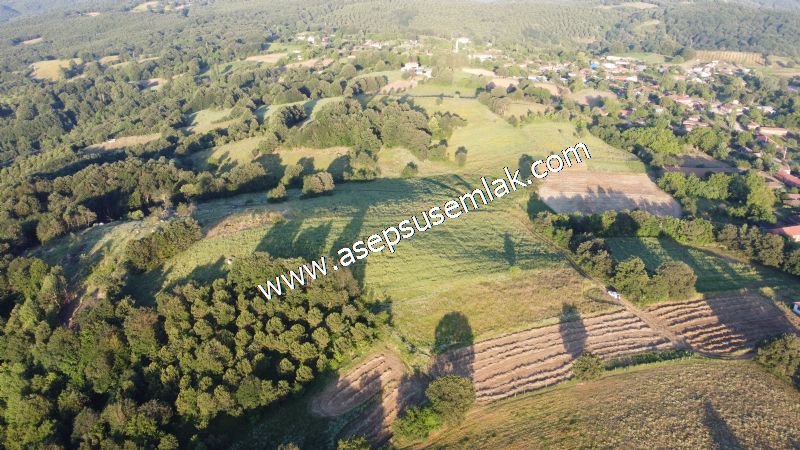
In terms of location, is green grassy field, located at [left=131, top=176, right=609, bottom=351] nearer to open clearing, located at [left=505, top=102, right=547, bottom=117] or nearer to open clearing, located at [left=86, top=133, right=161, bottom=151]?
open clearing, located at [left=505, top=102, right=547, bottom=117]

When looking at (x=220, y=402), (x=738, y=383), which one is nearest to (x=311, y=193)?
(x=220, y=402)

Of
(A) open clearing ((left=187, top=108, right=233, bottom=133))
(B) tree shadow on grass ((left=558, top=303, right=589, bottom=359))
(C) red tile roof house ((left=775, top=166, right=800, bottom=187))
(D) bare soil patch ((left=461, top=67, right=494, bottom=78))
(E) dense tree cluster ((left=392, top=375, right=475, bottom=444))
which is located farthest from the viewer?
(D) bare soil patch ((left=461, top=67, right=494, bottom=78))

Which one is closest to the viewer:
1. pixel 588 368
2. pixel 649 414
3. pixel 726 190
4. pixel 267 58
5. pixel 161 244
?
pixel 649 414

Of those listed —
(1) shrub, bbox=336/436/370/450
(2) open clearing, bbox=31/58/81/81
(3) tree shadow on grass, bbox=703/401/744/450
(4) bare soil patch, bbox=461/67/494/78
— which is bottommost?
(3) tree shadow on grass, bbox=703/401/744/450

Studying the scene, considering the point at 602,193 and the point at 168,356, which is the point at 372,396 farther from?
the point at 602,193

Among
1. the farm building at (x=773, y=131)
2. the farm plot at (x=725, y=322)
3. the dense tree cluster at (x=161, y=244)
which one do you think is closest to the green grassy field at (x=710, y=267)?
the farm plot at (x=725, y=322)

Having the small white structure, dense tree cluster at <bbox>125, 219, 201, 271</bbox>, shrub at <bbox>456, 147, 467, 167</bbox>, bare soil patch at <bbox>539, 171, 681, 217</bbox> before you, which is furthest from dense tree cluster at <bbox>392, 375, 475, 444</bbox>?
the small white structure

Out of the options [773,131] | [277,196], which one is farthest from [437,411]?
[773,131]
